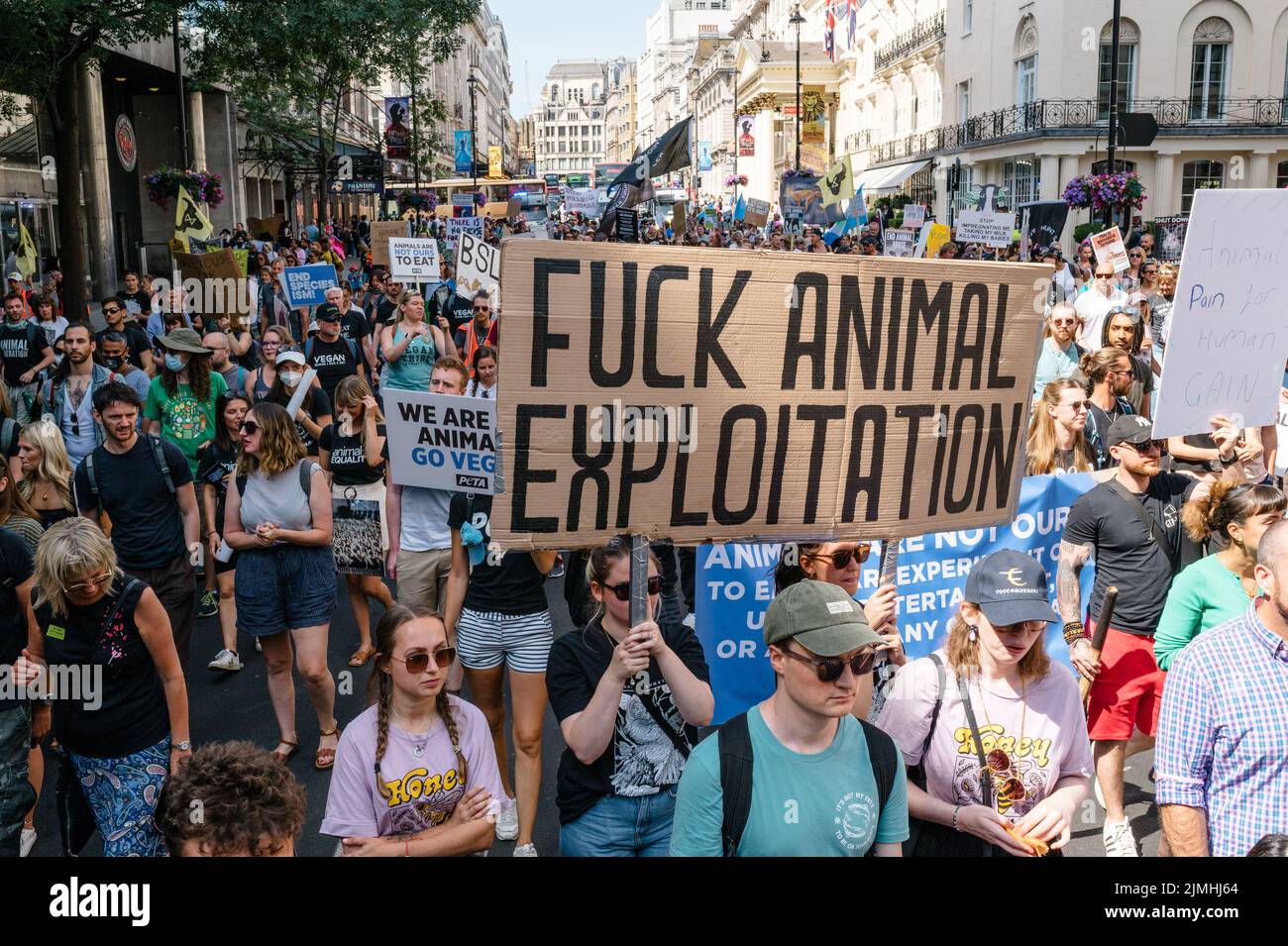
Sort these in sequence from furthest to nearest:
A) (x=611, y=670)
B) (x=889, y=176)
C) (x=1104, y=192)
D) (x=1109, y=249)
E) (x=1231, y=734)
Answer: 1. (x=889, y=176)
2. (x=1104, y=192)
3. (x=1109, y=249)
4. (x=611, y=670)
5. (x=1231, y=734)

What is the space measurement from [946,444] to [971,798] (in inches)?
43.1

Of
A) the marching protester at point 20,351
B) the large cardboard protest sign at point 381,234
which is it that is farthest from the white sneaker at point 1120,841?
the large cardboard protest sign at point 381,234

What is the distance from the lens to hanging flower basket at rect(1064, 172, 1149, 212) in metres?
21.8

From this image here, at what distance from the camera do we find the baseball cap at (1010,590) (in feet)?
11.2

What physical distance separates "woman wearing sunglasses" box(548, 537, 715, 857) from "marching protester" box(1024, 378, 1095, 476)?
3.31 metres

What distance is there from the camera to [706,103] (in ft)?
427

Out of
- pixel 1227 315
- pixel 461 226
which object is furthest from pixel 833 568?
pixel 461 226

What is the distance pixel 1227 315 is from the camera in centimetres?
503

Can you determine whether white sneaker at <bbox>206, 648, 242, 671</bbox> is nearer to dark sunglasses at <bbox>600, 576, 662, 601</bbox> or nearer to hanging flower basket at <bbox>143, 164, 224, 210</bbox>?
dark sunglasses at <bbox>600, 576, 662, 601</bbox>

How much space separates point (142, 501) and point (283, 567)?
0.92 meters

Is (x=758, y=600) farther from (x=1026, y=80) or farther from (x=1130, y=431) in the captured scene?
(x=1026, y=80)

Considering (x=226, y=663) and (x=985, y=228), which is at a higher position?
(x=985, y=228)
